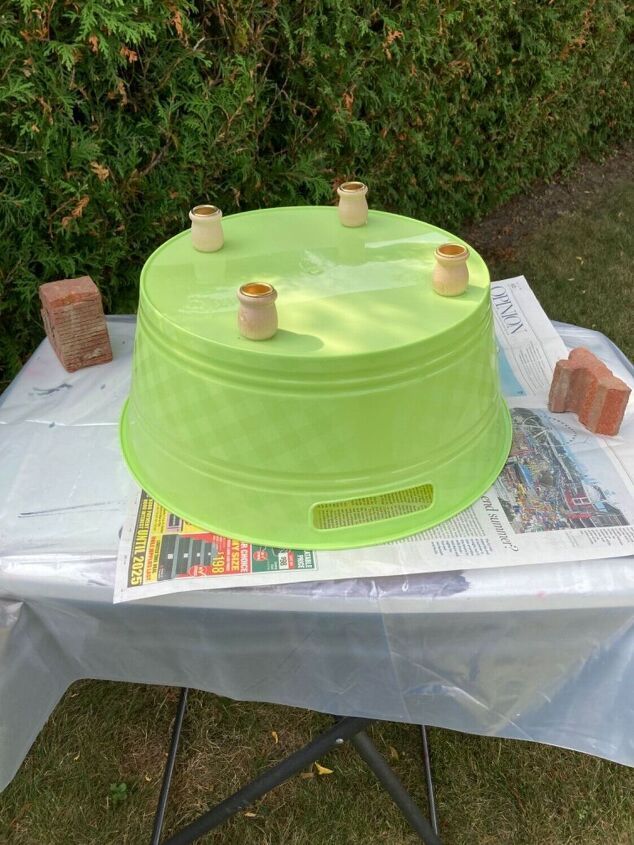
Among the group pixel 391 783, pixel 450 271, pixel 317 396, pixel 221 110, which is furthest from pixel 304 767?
pixel 221 110

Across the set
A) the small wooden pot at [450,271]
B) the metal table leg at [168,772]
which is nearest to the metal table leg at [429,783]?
the metal table leg at [168,772]

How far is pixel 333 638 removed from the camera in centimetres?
94

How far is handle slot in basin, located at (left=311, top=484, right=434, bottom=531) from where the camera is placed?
3.16 ft

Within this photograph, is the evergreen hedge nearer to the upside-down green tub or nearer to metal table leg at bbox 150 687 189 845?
the upside-down green tub

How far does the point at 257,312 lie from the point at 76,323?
1.96 ft

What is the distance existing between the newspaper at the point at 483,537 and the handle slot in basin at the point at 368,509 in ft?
0.12

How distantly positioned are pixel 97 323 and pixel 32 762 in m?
1.01

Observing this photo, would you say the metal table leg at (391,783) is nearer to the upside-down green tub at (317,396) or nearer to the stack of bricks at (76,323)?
the upside-down green tub at (317,396)

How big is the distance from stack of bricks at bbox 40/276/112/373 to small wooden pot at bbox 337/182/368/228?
489 millimetres

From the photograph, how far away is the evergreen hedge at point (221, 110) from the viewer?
159 cm

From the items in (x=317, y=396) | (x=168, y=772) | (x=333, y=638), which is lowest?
(x=168, y=772)

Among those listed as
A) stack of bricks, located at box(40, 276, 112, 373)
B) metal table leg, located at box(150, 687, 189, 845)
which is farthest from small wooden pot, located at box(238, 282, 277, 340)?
metal table leg, located at box(150, 687, 189, 845)

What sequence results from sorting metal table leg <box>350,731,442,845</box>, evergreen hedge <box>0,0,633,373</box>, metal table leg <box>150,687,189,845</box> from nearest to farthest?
metal table leg <box>350,731,442,845</box> → metal table leg <box>150,687,189,845</box> → evergreen hedge <box>0,0,633,373</box>

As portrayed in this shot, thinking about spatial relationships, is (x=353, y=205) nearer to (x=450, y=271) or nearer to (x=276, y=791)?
(x=450, y=271)
